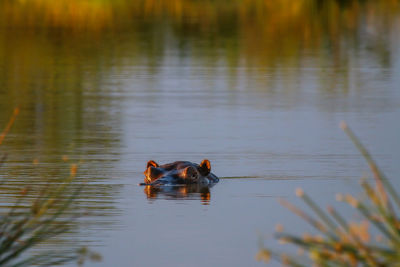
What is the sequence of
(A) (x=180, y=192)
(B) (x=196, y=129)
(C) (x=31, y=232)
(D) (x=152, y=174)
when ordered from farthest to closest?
(B) (x=196, y=129) → (D) (x=152, y=174) → (A) (x=180, y=192) → (C) (x=31, y=232)

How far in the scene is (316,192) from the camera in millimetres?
10922

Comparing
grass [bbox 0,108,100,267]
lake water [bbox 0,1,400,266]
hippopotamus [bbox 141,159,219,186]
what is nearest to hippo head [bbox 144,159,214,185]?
hippopotamus [bbox 141,159,219,186]

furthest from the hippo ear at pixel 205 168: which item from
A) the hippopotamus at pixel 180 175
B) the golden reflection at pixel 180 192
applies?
the golden reflection at pixel 180 192

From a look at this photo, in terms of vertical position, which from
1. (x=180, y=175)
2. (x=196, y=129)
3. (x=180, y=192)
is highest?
(x=196, y=129)

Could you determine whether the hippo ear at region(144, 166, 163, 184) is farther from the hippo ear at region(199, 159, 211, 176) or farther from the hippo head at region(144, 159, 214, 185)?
the hippo ear at region(199, 159, 211, 176)

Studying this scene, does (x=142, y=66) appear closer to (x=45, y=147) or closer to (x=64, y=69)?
(x=64, y=69)

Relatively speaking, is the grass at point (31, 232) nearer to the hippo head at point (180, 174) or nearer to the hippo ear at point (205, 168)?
the hippo head at point (180, 174)

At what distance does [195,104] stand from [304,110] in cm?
186

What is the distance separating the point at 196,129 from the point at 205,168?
4231 mm

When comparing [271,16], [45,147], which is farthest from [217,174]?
[271,16]

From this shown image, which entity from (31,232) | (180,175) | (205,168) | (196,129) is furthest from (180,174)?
(31,232)

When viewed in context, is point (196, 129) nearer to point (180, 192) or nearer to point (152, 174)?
A: point (152, 174)

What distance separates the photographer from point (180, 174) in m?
11.4

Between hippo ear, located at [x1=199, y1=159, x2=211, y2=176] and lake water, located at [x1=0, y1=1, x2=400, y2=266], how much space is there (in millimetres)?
205
